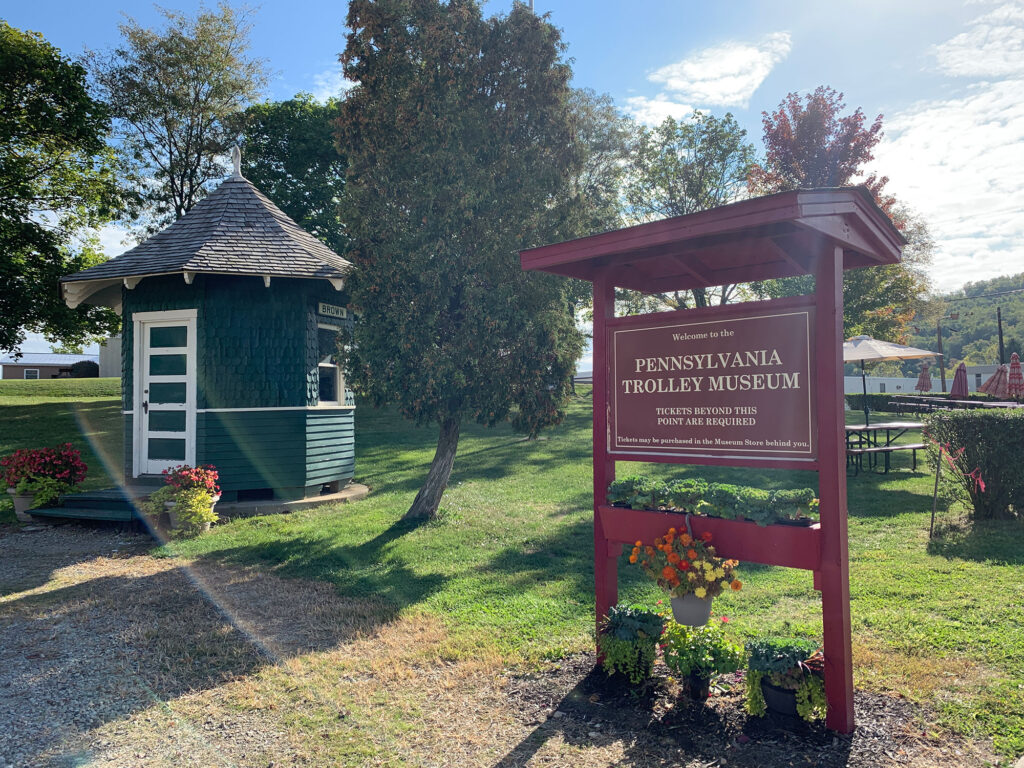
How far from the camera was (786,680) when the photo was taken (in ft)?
10.8

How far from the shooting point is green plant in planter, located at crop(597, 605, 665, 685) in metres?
3.79

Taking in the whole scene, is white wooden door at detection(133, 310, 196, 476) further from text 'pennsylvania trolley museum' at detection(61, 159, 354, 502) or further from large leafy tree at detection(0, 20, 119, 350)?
large leafy tree at detection(0, 20, 119, 350)

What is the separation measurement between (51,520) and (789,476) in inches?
480

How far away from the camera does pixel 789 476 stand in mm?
11680

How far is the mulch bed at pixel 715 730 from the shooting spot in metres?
3.06

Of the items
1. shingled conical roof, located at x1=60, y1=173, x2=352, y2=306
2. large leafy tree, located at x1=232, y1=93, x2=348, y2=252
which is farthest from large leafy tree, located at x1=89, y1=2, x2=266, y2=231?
shingled conical roof, located at x1=60, y1=173, x2=352, y2=306

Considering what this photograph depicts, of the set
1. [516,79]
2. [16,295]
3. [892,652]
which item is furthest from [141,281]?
[892,652]

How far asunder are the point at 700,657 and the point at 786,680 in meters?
0.45

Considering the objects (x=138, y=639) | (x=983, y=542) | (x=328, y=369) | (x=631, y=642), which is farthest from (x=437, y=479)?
(x=983, y=542)

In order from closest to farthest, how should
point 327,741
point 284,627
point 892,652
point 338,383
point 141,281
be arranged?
point 327,741, point 892,652, point 284,627, point 141,281, point 338,383

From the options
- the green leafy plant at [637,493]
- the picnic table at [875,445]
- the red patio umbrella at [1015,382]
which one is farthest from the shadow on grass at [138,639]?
the red patio umbrella at [1015,382]

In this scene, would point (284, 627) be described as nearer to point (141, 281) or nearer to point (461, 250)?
point (461, 250)

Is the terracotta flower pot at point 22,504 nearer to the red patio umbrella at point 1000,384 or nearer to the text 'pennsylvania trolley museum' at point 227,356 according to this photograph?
the text 'pennsylvania trolley museum' at point 227,356

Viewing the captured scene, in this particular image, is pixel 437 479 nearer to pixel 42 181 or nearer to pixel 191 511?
pixel 191 511
